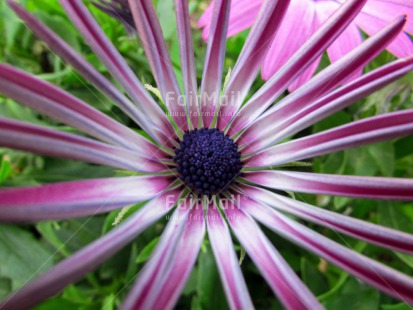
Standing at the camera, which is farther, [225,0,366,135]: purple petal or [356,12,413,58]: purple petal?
[356,12,413,58]: purple petal

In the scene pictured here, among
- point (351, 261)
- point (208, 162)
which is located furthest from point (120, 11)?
point (351, 261)

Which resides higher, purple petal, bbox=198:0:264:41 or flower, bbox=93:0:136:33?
flower, bbox=93:0:136:33

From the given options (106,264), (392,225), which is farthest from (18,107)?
(392,225)

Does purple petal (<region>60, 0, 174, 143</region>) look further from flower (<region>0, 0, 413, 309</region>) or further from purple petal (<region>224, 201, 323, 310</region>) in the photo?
purple petal (<region>224, 201, 323, 310</region>)

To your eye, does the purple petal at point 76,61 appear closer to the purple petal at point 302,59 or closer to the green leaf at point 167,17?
the purple petal at point 302,59

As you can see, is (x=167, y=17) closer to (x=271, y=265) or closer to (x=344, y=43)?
(x=344, y=43)

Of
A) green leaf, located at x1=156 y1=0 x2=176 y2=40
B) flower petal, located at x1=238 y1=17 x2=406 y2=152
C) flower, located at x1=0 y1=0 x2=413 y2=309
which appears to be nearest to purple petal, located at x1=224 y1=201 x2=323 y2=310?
flower, located at x1=0 y1=0 x2=413 y2=309
